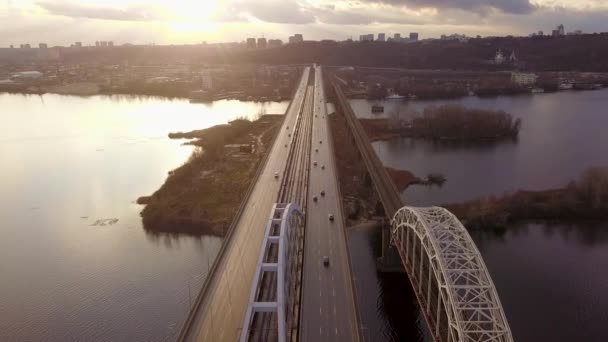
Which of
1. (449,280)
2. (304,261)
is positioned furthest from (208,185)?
(449,280)

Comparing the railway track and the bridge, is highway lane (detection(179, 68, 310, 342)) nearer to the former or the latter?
the bridge

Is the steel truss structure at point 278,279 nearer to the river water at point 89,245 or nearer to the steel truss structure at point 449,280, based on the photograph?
the steel truss structure at point 449,280

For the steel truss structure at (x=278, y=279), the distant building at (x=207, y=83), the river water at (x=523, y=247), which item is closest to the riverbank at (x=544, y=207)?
the river water at (x=523, y=247)

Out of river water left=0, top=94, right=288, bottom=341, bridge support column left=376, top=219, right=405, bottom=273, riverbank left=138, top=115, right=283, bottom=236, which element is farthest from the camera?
riverbank left=138, top=115, right=283, bottom=236

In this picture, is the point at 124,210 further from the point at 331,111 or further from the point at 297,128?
the point at 331,111

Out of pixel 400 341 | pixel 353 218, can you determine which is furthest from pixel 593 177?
pixel 400 341

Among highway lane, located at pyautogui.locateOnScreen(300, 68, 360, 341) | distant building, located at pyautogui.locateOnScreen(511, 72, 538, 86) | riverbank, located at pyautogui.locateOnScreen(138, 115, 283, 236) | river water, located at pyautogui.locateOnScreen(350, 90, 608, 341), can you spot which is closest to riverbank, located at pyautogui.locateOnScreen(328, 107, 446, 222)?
river water, located at pyautogui.locateOnScreen(350, 90, 608, 341)

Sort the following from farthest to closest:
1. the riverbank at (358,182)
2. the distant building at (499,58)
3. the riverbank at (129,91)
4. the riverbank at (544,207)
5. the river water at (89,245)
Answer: the distant building at (499,58) < the riverbank at (129,91) < the riverbank at (358,182) < the riverbank at (544,207) < the river water at (89,245)
